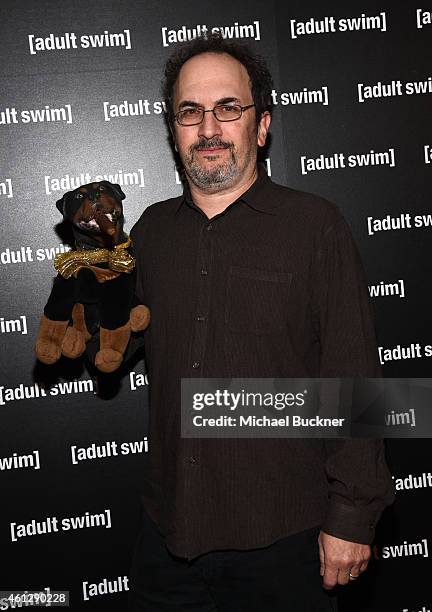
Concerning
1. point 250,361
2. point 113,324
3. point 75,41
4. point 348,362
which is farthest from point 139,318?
point 75,41

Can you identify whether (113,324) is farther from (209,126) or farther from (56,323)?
(209,126)

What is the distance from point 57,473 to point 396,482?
1.12 m

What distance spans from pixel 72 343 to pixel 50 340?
5cm

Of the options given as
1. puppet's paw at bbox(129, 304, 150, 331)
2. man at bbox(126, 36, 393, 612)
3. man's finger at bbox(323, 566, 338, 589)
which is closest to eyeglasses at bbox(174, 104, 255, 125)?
man at bbox(126, 36, 393, 612)

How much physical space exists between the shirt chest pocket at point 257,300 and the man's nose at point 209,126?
0.33m

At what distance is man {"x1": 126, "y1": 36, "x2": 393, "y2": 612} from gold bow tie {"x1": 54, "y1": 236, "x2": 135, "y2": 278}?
15 cm

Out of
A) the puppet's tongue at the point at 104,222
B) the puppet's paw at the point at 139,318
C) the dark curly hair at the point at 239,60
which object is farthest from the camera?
the dark curly hair at the point at 239,60

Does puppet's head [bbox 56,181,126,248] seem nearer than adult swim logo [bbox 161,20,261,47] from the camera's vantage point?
Yes

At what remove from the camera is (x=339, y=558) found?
5.44 feet

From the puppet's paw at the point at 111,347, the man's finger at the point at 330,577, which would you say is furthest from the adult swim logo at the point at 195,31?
the man's finger at the point at 330,577

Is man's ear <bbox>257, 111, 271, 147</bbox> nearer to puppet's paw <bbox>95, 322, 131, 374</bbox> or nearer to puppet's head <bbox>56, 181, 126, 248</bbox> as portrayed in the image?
puppet's head <bbox>56, 181, 126, 248</bbox>

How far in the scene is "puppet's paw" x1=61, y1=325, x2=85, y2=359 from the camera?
1.69 m

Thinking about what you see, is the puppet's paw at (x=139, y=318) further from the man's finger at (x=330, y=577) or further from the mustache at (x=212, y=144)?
the man's finger at (x=330, y=577)

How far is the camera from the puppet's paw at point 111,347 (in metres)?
1.70
